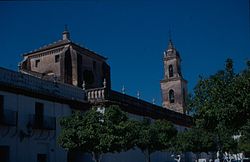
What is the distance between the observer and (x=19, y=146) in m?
21.9

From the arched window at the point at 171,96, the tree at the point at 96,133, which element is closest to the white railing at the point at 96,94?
the tree at the point at 96,133

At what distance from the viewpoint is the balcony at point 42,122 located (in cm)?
2261

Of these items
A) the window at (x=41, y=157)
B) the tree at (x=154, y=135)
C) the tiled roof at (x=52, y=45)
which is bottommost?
the window at (x=41, y=157)

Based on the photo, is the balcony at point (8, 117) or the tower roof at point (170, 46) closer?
the balcony at point (8, 117)

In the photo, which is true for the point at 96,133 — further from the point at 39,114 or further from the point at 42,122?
the point at 39,114

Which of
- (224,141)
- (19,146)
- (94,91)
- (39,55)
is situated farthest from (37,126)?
(224,141)

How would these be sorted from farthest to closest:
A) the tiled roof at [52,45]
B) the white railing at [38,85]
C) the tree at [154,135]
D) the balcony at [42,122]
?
the tiled roof at [52,45]
the tree at [154,135]
the balcony at [42,122]
the white railing at [38,85]

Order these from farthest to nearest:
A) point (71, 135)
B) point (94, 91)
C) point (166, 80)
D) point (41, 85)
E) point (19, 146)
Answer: point (166, 80)
point (94, 91)
point (41, 85)
point (19, 146)
point (71, 135)

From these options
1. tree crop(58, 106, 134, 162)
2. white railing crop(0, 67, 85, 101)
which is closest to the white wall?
white railing crop(0, 67, 85, 101)

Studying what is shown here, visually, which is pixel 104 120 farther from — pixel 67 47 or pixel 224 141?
pixel 224 141

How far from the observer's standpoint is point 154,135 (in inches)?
1071

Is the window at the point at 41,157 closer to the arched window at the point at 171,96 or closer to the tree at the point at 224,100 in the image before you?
the tree at the point at 224,100

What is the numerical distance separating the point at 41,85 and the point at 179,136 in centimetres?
1316

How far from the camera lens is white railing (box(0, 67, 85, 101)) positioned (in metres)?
22.1
